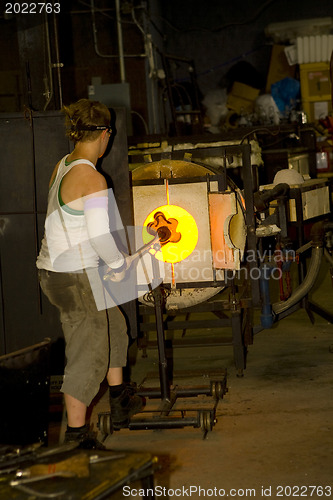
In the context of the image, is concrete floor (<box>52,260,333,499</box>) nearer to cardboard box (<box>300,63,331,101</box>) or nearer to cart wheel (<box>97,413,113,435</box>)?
cart wheel (<box>97,413,113,435</box>)

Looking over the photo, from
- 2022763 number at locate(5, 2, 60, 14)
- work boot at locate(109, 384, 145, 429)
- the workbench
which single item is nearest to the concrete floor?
work boot at locate(109, 384, 145, 429)

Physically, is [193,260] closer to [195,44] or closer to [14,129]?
[14,129]

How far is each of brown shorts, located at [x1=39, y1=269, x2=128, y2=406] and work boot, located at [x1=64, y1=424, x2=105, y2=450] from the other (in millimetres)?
156

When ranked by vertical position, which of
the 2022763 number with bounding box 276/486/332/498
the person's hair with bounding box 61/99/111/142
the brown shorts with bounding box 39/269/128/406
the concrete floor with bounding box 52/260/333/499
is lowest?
the 2022763 number with bounding box 276/486/332/498

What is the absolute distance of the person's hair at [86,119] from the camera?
402 cm

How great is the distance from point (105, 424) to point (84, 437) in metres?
0.59

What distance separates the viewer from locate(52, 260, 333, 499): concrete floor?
3596 mm

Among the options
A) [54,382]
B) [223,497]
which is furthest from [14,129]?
[223,497]

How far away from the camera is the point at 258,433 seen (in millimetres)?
4273

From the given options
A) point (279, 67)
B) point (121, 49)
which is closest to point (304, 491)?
point (121, 49)

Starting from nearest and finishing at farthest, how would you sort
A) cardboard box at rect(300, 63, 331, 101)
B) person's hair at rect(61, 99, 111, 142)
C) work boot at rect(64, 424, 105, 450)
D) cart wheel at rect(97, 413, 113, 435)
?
work boot at rect(64, 424, 105, 450)
person's hair at rect(61, 99, 111, 142)
cart wheel at rect(97, 413, 113, 435)
cardboard box at rect(300, 63, 331, 101)

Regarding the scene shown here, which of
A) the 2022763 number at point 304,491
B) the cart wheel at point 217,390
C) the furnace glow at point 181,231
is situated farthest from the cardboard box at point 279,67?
the 2022763 number at point 304,491

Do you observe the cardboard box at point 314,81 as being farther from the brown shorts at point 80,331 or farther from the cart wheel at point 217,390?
the brown shorts at point 80,331

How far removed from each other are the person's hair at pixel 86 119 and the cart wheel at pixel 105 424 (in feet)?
5.86
